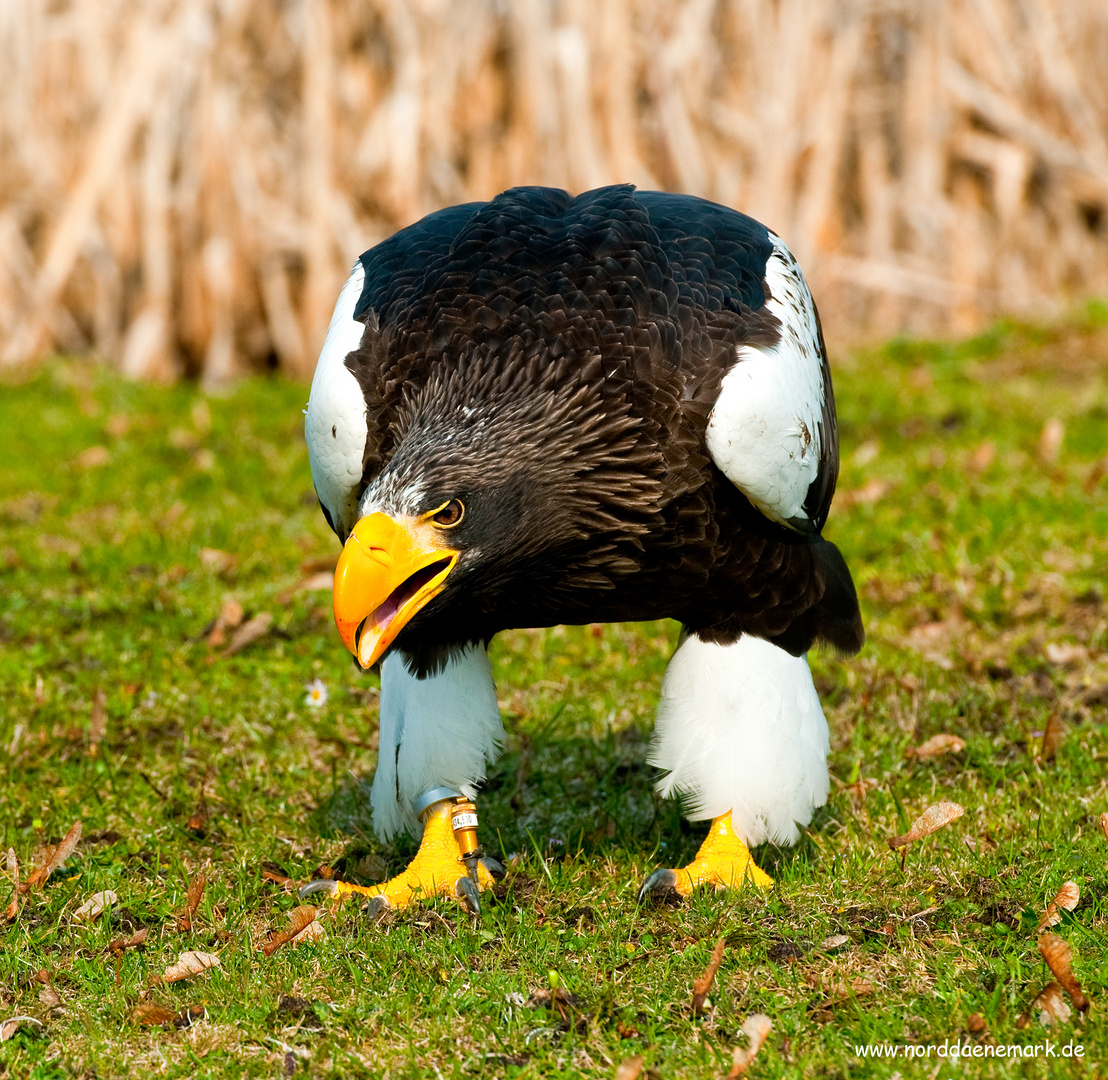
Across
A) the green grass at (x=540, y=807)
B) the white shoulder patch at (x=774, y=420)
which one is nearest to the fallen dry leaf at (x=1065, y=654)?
the green grass at (x=540, y=807)

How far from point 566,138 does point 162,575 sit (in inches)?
216

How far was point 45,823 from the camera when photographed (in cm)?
435

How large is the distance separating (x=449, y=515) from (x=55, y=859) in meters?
1.73

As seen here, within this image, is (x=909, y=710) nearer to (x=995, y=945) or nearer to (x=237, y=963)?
(x=995, y=945)

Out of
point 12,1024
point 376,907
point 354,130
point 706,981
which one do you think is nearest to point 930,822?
point 706,981

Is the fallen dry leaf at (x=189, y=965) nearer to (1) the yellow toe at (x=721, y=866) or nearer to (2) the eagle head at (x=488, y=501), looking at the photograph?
(2) the eagle head at (x=488, y=501)

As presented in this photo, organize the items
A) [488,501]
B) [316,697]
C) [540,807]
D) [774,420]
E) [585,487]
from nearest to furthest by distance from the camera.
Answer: [488,501] < [585,487] < [774,420] < [540,807] < [316,697]

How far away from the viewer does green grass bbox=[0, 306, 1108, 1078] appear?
3.11 metres

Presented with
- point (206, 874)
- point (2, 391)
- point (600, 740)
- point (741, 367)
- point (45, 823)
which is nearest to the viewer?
→ point (741, 367)

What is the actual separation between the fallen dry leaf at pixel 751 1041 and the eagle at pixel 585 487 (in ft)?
2.47

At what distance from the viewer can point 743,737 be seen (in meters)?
3.92

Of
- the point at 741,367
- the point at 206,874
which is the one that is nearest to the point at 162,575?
the point at 206,874

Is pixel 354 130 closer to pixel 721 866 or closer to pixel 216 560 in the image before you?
pixel 216 560

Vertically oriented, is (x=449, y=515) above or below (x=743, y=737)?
above
